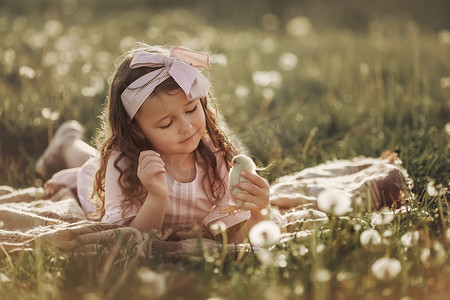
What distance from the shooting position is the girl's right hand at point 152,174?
9.53 feet

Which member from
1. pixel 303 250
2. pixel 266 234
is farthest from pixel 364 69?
pixel 266 234

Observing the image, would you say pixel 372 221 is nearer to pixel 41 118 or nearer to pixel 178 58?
pixel 178 58

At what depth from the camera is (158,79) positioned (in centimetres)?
308

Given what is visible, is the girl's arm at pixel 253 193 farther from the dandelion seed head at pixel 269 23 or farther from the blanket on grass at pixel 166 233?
the dandelion seed head at pixel 269 23

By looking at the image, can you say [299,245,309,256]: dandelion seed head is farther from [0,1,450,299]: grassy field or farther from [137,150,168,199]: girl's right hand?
[137,150,168,199]: girl's right hand

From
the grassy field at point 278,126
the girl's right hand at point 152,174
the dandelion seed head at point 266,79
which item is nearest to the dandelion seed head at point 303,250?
the grassy field at point 278,126

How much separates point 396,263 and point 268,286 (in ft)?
1.58

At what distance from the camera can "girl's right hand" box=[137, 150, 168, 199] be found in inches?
114

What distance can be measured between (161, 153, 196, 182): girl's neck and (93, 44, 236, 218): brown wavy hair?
5 cm

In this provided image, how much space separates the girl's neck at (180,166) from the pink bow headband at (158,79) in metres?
0.36

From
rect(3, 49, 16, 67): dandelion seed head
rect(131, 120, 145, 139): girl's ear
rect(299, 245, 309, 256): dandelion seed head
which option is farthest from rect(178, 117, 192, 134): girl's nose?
rect(3, 49, 16, 67): dandelion seed head

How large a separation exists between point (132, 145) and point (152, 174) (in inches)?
17.3

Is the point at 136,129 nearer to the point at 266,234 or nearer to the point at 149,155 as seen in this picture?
the point at 149,155

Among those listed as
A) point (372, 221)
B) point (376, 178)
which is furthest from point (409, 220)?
point (376, 178)
